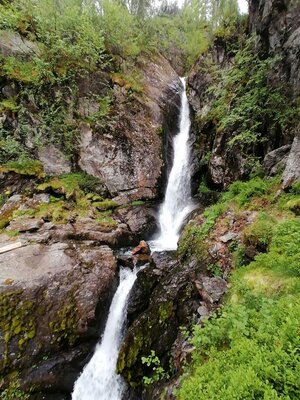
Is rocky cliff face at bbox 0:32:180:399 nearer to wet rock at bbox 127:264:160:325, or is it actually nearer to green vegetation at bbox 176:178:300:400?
wet rock at bbox 127:264:160:325

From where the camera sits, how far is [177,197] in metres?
12.2

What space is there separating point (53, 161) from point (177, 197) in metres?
6.65

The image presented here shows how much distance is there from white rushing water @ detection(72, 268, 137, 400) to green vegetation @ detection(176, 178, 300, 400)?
314 centimetres

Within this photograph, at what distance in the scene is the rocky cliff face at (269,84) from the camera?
7543 mm

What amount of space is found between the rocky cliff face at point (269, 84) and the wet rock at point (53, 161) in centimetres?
710

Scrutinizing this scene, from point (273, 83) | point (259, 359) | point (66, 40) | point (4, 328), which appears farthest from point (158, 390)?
point (66, 40)

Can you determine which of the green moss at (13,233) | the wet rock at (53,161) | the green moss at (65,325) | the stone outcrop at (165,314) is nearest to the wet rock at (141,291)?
the stone outcrop at (165,314)

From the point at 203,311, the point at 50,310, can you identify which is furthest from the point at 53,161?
the point at 203,311

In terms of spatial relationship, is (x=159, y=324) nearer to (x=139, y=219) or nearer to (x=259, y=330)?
(x=259, y=330)

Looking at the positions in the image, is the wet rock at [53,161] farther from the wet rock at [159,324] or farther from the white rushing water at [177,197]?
the wet rock at [159,324]

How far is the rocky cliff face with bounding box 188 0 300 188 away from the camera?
7.54 metres

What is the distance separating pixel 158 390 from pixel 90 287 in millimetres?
3339

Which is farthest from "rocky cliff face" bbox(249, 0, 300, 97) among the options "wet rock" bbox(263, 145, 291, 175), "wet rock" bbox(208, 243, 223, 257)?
"wet rock" bbox(208, 243, 223, 257)

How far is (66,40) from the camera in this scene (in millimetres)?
12836
